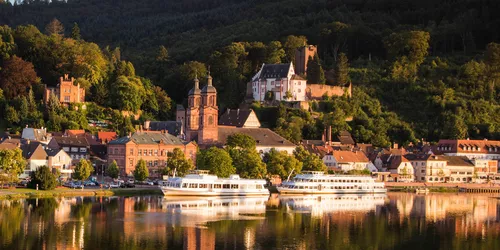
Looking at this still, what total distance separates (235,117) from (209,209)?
139 ft

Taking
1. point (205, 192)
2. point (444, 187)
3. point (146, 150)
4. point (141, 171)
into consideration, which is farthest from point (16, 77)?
point (444, 187)

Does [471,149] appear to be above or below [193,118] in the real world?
below

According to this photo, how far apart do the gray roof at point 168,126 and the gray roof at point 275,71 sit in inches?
686

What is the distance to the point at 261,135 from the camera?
101 metres

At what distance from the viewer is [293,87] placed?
373 feet

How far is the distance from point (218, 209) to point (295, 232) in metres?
13.5

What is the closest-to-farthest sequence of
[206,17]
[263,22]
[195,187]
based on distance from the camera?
[195,187]
[263,22]
[206,17]

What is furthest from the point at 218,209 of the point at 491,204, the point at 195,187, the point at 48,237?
the point at 491,204

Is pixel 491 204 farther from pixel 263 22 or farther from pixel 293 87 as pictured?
pixel 263 22

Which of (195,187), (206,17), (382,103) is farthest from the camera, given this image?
(206,17)

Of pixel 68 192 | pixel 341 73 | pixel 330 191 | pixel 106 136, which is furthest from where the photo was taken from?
pixel 341 73

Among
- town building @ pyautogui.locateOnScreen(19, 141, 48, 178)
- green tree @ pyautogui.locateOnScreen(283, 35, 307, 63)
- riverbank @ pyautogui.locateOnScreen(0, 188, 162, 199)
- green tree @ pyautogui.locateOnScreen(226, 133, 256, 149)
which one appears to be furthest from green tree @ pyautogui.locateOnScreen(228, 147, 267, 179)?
green tree @ pyautogui.locateOnScreen(283, 35, 307, 63)

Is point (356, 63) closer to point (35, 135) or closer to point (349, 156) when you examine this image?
point (349, 156)

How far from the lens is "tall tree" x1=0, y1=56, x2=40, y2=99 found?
10138 cm
